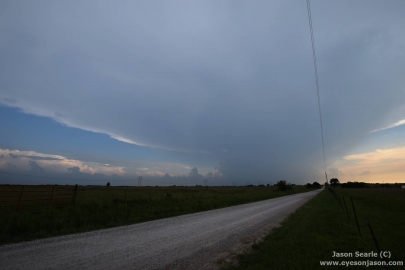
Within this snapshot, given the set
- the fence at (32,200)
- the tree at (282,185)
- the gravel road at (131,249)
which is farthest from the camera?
the tree at (282,185)

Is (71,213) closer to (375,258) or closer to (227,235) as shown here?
(227,235)

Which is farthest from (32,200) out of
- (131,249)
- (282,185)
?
(282,185)

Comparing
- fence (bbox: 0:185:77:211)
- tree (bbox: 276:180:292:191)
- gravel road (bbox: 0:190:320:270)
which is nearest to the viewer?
gravel road (bbox: 0:190:320:270)

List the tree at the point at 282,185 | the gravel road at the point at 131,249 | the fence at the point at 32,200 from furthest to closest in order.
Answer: the tree at the point at 282,185
the fence at the point at 32,200
the gravel road at the point at 131,249

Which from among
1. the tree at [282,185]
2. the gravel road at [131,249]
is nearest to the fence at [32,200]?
the gravel road at [131,249]

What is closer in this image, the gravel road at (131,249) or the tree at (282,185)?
the gravel road at (131,249)

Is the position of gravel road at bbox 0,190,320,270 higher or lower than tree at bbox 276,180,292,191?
lower

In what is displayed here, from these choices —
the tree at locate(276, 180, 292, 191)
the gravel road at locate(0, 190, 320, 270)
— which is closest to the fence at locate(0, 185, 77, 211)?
the gravel road at locate(0, 190, 320, 270)

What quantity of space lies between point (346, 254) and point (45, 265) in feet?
31.7

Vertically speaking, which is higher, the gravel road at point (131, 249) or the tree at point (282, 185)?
the tree at point (282, 185)

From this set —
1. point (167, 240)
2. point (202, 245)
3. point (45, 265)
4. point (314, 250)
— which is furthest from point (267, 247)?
point (45, 265)

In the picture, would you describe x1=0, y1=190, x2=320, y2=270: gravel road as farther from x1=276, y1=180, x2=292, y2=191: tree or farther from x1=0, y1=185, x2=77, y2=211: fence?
x1=276, y1=180, x2=292, y2=191: tree

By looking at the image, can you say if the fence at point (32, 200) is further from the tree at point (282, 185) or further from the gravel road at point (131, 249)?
the tree at point (282, 185)

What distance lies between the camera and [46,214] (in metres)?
12.8
